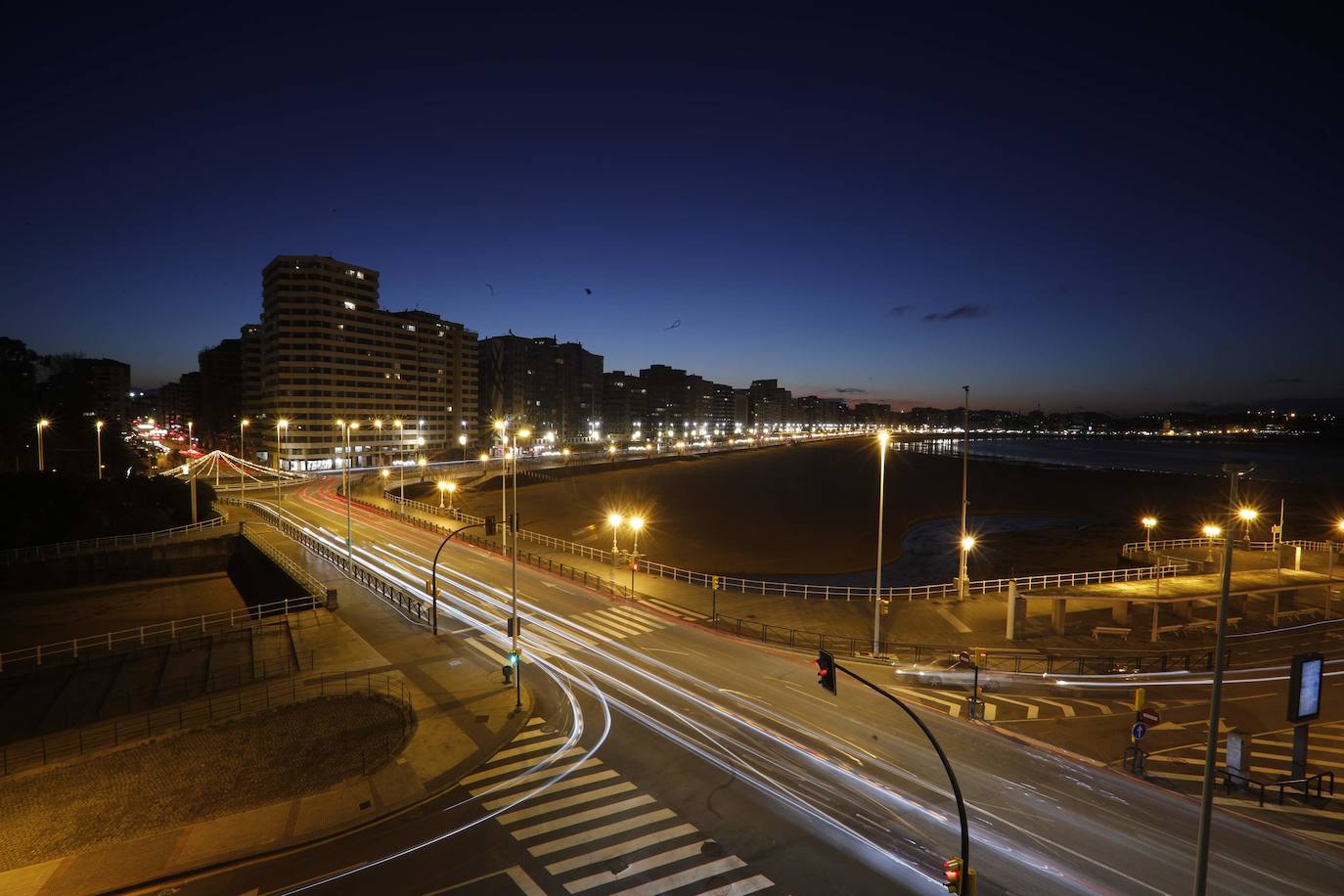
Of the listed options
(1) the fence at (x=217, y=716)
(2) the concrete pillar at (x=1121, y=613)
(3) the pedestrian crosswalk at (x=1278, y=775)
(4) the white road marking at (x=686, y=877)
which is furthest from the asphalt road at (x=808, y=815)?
(2) the concrete pillar at (x=1121, y=613)

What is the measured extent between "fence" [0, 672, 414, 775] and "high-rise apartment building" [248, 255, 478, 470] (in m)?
77.3

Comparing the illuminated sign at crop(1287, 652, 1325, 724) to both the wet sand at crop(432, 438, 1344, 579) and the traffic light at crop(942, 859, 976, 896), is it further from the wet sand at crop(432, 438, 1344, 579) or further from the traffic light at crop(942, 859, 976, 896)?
the wet sand at crop(432, 438, 1344, 579)

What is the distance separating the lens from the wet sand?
2016 inches

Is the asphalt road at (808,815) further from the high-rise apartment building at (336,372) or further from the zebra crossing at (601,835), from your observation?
the high-rise apartment building at (336,372)

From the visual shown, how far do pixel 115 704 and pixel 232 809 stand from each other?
50.5 ft

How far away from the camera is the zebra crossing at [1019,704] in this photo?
20.0m

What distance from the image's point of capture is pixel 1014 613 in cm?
2730

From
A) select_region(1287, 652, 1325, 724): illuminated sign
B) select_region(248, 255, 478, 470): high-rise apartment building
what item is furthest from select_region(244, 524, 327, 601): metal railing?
select_region(248, 255, 478, 470): high-rise apartment building

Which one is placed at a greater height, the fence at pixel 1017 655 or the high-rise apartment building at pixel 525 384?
the high-rise apartment building at pixel 525 384

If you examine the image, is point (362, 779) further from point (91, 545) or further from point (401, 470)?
point (401, 470)

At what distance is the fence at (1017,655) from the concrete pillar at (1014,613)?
1590 millimetres

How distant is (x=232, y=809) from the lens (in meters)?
15.0

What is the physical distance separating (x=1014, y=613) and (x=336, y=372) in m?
113

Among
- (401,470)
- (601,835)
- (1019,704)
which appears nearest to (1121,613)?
(1019,704)
